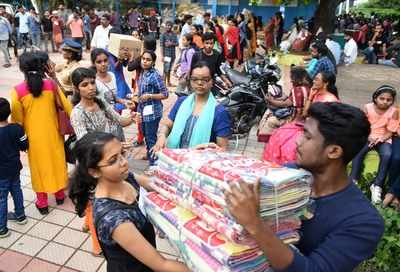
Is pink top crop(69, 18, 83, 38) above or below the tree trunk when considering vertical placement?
below

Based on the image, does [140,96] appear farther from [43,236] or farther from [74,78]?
[43,236]

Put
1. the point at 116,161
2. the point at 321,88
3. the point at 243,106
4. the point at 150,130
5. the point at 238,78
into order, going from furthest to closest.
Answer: the point at 238,78
the point at 243,106
the point at 150,130
the point at 321,88
the point at 116,161

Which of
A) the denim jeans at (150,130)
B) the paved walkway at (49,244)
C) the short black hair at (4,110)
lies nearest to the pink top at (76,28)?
the paved walkway at (49,244)

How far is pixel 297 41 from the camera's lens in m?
14.5

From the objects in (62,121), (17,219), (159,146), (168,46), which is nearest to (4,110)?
(62,121)

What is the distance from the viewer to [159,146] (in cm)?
292

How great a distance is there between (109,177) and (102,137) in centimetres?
22

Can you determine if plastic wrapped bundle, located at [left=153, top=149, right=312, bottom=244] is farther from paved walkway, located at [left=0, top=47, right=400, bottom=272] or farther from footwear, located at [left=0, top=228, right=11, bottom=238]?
footwear, located at [left=0, top=228, right=11, bottom=238]

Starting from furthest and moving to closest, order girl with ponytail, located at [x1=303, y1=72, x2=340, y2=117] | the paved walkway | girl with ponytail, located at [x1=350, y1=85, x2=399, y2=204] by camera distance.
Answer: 1. girl with ponytail, located at [x1=303, y1=72, x2=340, y2=117]
2. girl with ponytail, located at [x1=350, y1=85, x2=399, y2=204]
3. the paved walkway

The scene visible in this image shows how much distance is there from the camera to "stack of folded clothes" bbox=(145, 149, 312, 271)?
124 cm

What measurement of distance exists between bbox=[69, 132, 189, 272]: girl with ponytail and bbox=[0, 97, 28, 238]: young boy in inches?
68.9

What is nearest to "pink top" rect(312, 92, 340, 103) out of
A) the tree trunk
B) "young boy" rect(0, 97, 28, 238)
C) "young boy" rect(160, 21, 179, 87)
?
"young boy" rect(0, 97, 28, 238)

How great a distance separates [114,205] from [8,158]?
2247mm

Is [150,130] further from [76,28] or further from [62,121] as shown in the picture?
[76,28]
